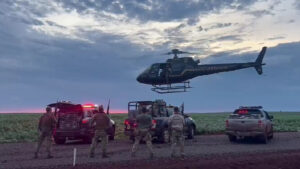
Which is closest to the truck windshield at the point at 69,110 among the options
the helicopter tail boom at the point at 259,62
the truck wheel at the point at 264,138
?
the truck wheel at the point at 264,138

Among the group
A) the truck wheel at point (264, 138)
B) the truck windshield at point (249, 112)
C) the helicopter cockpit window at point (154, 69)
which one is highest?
the helicopter cockpit window at point (154, 69)

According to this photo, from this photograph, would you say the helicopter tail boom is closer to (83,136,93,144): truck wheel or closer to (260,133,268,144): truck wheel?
(260,133,268,144): truck wheel

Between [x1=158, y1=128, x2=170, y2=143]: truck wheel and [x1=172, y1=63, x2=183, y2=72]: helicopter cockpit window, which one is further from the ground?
[x1=172, y1=63, x2=183, y2=72]: helicopter cockpit window

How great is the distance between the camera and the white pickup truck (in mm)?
19094

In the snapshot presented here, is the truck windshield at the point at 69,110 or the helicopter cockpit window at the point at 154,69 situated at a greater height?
the helicopter cockpit window at the point at 154,69

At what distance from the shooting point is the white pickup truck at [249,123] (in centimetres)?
1909

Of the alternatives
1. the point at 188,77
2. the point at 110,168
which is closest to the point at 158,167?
the point at 110,168

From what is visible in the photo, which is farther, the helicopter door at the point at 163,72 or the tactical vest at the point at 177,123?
the helicopter door at the point at 163,72

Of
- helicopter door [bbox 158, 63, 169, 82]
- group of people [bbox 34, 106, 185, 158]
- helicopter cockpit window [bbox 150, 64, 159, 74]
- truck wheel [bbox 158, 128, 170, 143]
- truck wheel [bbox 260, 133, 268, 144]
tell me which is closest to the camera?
group of people [bbox 34, 106, 185, 158]

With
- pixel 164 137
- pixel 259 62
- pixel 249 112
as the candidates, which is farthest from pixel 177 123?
pixel 259 62

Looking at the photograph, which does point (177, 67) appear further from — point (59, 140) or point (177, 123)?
point (177, 123)

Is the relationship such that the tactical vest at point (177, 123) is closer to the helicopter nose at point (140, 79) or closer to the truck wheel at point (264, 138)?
the truck wheel at point (264, 138)

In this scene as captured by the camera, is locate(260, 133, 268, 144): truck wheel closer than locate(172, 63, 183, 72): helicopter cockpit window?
Yes

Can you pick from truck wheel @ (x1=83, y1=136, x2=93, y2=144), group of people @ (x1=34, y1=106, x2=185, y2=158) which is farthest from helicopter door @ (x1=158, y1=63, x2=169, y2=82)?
group of people @ (x1=34, y1=106, x2=185, y2=158)
